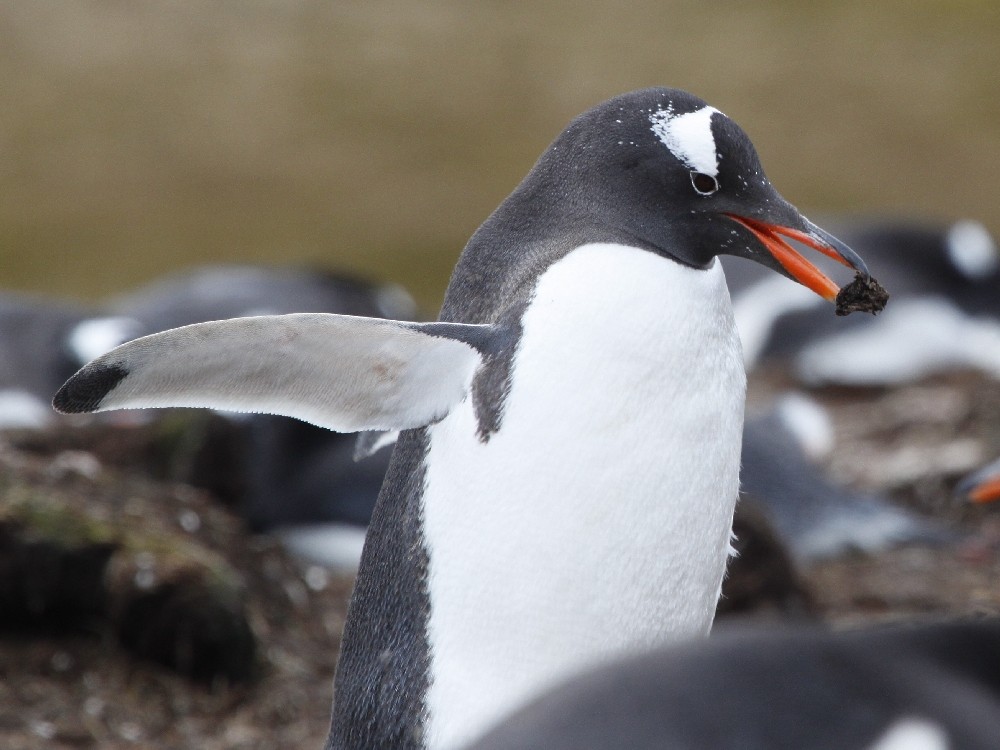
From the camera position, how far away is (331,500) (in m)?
4.03

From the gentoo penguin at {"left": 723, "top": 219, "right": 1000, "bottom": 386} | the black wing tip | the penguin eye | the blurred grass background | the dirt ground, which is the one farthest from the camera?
the blurred grass background

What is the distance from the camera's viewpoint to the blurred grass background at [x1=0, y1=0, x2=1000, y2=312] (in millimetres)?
12562

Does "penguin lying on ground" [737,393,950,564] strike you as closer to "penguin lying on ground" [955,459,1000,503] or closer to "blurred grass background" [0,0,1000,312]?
"penguin lying on ground" [955,459,1000,503]

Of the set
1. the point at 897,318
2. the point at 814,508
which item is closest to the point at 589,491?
the point at 814,508

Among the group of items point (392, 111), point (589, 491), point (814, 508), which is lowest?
point (392, 111)

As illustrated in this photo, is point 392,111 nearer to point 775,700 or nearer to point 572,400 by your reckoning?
point 572,400

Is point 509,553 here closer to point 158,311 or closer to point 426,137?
point 158,311

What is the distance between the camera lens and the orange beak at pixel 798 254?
6.10 ft

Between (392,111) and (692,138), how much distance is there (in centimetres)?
1330

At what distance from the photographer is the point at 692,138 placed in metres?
1.87

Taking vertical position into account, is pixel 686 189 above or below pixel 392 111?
above

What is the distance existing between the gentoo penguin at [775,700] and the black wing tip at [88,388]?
795 millimetres

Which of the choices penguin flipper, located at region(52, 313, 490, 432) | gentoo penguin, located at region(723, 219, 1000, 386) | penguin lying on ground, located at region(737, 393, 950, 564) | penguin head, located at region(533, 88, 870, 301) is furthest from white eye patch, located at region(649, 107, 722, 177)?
gentoo penguin, located at region(723, 219, 1000, 386)

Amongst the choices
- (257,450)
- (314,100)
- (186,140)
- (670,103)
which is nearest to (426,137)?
(314,100)
